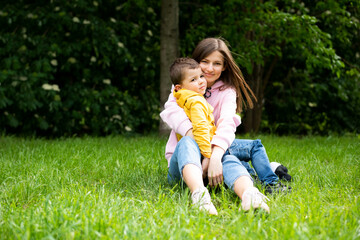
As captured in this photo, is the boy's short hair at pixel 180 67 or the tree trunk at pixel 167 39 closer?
the boy's short hair at pixel 180 67

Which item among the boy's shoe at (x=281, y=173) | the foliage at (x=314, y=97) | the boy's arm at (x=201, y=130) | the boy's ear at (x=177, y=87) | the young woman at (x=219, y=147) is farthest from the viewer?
the foliage at (x=314, y=97)

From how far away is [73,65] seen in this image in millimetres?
5871

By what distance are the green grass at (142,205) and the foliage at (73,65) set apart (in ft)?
8.06

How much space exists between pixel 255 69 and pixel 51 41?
3.77 meters

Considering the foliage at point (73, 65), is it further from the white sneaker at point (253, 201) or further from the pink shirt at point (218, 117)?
the white sneaker at point (253, 201)

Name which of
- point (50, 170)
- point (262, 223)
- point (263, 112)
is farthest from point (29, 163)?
point (263, 112)

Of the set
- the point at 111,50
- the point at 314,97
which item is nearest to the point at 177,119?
the point at 111,50

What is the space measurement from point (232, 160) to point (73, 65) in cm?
425

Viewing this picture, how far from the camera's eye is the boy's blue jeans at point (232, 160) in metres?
2.15

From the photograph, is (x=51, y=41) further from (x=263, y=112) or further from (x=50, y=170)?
(x=263, y=112)

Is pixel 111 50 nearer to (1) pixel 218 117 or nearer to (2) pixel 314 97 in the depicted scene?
(1) pixel 218 117

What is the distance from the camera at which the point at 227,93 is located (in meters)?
2.64

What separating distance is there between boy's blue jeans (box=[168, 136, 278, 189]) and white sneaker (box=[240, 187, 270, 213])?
7.7 inches

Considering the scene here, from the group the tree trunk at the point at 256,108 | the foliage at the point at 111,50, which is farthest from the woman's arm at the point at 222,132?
the tree trunk at the point at 256,108
